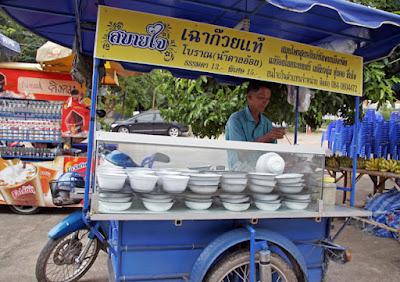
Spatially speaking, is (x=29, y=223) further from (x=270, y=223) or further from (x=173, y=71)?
(x=270, y=223)

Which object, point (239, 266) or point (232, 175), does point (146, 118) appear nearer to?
point (232, 175)

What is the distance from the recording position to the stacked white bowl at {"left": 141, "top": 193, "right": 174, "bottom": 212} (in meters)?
2.06

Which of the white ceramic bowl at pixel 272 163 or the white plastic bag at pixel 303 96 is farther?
the white plastic bag at pixel 303 96

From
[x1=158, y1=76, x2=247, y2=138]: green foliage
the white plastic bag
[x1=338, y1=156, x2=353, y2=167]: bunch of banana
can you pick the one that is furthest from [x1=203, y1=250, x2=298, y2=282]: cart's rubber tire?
[x1=338, y1=156, x2=353, y2=167]: bunch of banana

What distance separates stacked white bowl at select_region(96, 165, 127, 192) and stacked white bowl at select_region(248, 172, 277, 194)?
896 mm

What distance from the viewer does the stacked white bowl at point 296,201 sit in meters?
2.35

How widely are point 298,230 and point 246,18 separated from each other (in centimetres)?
177

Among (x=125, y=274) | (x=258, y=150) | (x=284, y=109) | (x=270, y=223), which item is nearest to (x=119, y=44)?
(x=258, y=150)

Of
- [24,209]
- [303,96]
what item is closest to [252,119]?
[303,96]

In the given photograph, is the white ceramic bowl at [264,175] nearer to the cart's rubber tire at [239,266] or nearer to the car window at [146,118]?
the cart's rubber tire at [239,266]

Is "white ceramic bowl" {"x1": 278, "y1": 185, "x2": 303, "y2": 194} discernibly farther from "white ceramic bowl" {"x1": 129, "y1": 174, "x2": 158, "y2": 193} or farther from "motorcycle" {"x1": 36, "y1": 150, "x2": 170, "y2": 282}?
"motorcycle" {"x1": 36, "y1": 150, "x2": 170, "y2": 282}

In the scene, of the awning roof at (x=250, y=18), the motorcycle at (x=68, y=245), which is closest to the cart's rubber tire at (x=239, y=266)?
the motorcycle at (x=68, y=245)

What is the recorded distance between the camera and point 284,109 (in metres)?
4.20

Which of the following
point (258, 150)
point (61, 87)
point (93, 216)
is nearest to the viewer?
point (93, 216)
